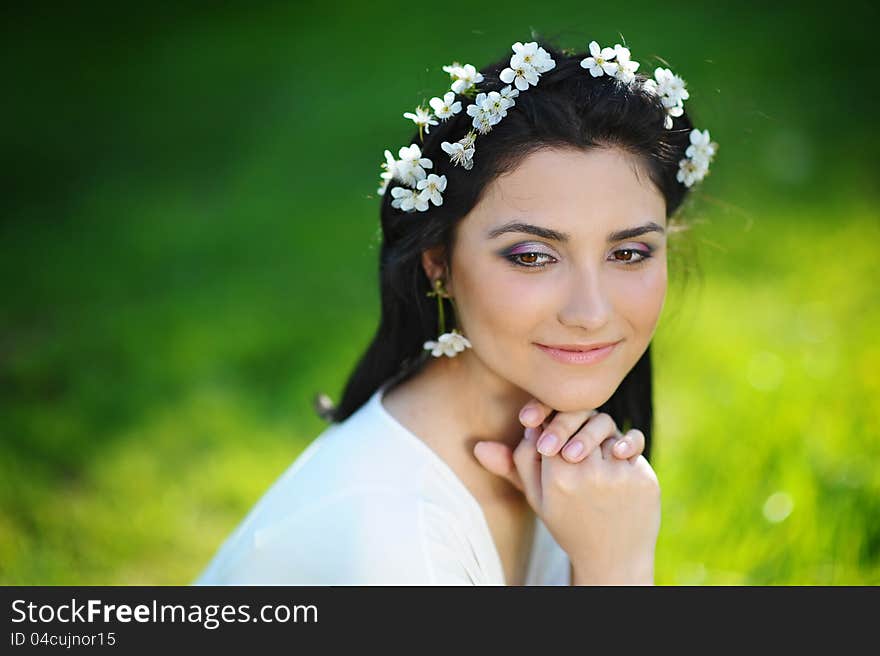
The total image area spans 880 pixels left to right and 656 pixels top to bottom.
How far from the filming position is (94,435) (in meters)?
Answer: 5.58

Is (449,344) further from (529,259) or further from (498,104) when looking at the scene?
(498,104)

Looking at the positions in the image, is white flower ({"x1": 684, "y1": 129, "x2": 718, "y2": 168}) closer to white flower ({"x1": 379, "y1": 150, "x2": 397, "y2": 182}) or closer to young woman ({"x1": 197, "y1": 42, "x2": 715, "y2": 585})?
young woman ({"x1": 197, "y1": 42, "x2": 715, "y2": 585})

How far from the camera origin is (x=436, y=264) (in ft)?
Result: 9.54

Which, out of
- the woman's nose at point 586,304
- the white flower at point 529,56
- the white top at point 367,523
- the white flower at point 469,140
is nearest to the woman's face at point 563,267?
the woman's nose at point 586,304

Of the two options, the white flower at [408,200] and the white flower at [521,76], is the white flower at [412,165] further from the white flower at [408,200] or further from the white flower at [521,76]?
the white flower at [521,76]

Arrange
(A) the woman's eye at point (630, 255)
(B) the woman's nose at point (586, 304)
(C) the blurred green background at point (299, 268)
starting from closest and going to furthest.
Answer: (B) the woman's nose at point (586, 304), (A) the woman's eye at point (630, 255), (C) the blurred green background at point (299, 268)

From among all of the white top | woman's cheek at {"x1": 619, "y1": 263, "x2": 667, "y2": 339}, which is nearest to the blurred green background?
woman's cheek at {"x1": 619, "y1": 263, "x2": 667, "y2": 339}

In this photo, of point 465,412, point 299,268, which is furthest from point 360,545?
point 299,268

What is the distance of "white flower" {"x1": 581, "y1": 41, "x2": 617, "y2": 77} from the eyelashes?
1.46 feet

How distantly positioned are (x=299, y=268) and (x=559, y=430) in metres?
4.77

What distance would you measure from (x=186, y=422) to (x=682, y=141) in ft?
11.9

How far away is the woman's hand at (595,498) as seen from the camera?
8.89ft

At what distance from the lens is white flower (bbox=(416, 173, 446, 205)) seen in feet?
8.85
